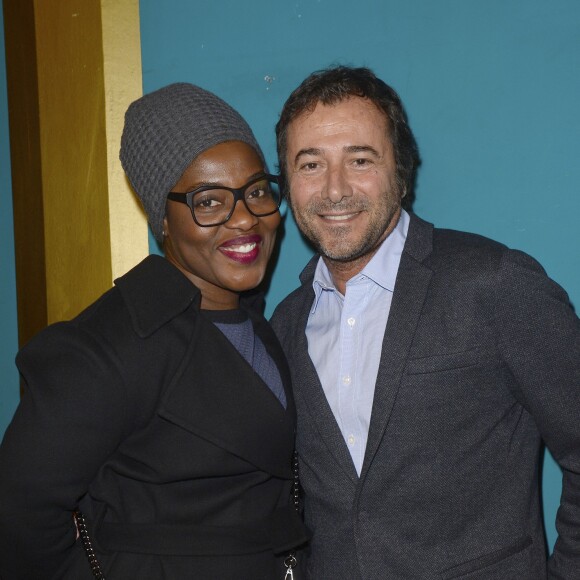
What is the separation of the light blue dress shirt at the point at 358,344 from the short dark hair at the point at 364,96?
0.46ft

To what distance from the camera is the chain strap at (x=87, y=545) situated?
155 cm

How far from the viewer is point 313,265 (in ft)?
6.59

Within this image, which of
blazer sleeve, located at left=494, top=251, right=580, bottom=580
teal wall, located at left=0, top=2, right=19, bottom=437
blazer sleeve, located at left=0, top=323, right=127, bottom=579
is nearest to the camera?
blazer sleeve, located at left=0, top=323, right=127, bottom=579

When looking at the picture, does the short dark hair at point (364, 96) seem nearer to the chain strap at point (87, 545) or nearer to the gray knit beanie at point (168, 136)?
the gray knit beanie at point (168, 136)

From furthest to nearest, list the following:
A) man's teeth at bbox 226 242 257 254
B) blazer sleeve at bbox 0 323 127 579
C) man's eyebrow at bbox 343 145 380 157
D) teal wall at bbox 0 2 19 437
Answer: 1. teal wall at bbox 0 2 19 437
2. man's eyebrow at bbox 343 145 380 157
3. man's teeth at bbox 226 242 257 254
4. blazer sleeve at bbox 0 323 127 579

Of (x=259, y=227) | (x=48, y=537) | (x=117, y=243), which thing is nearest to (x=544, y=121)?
(x=259, y=227)

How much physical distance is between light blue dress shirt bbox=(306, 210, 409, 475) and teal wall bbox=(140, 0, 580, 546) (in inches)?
10.2

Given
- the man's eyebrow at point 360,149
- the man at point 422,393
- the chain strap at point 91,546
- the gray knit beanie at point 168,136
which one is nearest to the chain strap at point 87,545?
the chain strap at point 91,546

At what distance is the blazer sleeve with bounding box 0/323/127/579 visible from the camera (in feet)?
4.68

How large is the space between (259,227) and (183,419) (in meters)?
0.48

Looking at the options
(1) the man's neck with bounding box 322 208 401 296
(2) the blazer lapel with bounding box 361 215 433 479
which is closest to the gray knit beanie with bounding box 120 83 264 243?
(1) the man's neck with bounding box 322 208 401 296

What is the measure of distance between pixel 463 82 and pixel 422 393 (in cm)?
85

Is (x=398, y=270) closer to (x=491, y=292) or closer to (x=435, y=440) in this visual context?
→ (x=491, y=292)

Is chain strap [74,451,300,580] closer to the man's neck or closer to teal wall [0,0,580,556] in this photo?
the man's neck
